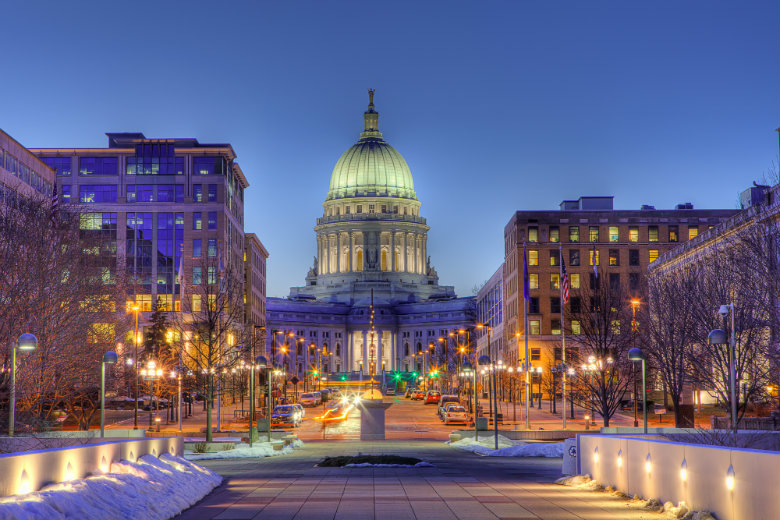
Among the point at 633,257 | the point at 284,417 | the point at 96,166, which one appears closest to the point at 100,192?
the point at 96,166

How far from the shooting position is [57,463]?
729 inches

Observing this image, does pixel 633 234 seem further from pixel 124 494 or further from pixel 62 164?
pixel 124 494

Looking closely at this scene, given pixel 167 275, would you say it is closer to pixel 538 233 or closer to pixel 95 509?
pixel 538 233

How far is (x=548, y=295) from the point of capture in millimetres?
138250

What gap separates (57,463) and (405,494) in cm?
1003

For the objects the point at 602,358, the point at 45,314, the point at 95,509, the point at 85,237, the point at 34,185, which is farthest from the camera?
the point at 34,185

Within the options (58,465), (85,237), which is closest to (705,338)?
(85,237)

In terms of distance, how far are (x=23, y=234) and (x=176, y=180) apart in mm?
93929

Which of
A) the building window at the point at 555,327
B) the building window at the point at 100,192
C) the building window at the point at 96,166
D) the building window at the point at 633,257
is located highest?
the building window at the point at 96,166

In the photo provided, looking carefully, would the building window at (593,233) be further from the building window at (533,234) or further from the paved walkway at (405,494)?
the paved walkway at (405,494)

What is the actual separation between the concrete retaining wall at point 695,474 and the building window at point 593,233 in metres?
111

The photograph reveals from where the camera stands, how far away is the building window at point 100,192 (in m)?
143

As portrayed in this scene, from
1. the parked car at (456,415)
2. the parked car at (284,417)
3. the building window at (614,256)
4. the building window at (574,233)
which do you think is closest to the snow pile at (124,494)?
the parked car at (284,417)

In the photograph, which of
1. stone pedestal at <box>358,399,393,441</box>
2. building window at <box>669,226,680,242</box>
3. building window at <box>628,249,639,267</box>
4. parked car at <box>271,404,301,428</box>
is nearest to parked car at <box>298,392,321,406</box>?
parked car at <box>271,404,301,428</box>
